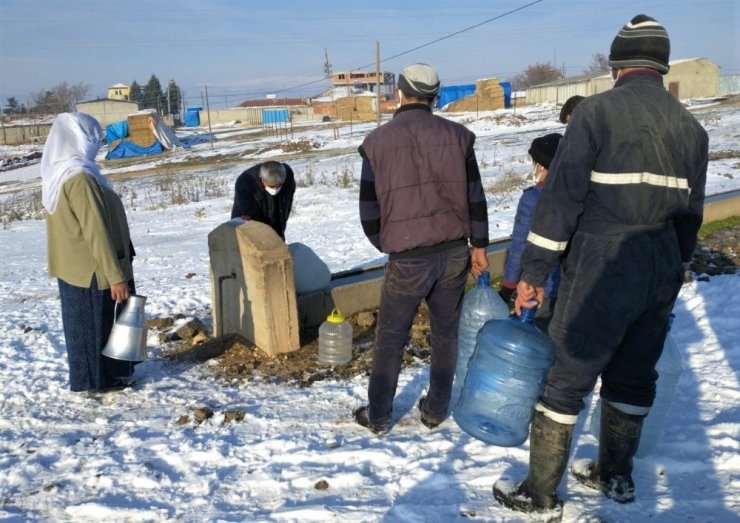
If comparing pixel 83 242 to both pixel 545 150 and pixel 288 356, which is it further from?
pixel 545 150

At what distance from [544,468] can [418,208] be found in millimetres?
1405

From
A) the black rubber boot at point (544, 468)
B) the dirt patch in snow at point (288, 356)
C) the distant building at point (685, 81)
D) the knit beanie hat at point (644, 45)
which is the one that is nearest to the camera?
the knit beanie hat at point (644, 45)

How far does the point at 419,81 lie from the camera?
3.34m

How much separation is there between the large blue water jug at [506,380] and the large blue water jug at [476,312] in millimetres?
912

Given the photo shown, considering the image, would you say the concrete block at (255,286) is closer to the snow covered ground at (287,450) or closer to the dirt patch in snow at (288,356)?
the dirt patch in snow at (288,356)

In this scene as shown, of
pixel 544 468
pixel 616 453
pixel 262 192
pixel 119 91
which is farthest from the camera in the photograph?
pixel 119 91

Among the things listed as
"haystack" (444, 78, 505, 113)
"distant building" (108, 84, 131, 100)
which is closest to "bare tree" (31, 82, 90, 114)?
"distant building" (108, 84, 131, 100)

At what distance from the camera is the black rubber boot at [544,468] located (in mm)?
2730

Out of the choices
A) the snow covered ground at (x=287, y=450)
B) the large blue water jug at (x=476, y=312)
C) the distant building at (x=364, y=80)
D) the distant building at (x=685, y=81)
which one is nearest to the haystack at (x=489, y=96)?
the distant building at (x=685, y=81)

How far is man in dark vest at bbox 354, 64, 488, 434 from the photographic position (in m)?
3.31

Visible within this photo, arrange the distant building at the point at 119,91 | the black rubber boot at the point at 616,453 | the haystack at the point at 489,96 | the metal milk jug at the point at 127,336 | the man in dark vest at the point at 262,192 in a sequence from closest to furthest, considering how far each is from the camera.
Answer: the black rubber boot at the point at 616,453
the metal milk jug at the point at 127,336
the man in dark vest at the point at 262,192
the haystack at the point at 489,96
the distant building at the point at 119,91

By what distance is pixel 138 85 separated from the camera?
95500mm

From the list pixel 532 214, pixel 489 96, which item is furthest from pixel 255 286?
pixel 489 96

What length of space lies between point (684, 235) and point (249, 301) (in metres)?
3.36
